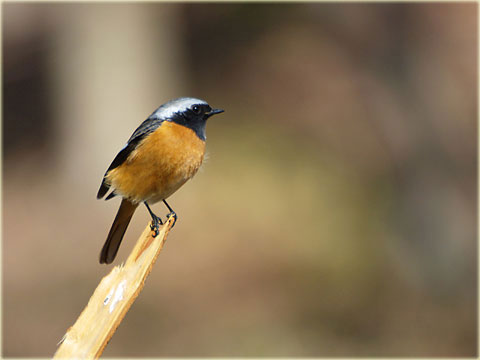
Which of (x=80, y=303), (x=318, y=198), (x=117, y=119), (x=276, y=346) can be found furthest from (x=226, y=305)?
(x=117, y=119)

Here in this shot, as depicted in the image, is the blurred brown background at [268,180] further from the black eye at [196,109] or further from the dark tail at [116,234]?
the black eye at [196,109]

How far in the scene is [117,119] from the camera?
12.8 m

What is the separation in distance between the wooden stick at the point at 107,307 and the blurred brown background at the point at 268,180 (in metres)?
6.24

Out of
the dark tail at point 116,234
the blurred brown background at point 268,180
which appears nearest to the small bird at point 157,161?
the dark tail at point 116,234

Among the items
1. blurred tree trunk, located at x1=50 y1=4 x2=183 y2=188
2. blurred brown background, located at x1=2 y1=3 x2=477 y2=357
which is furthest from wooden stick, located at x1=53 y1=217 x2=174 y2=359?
blurred tree trunk, located at x1=50 y1=4 x2=183 y2=188

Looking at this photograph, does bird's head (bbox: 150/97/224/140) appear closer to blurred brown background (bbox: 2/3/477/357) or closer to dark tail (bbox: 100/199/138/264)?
dark tail (bbox: 100/199/138/264)

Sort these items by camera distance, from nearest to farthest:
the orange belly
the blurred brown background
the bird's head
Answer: the orange belly → the bird's head → the blurred brown background

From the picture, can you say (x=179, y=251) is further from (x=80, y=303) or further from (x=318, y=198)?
(x=318, y=198)

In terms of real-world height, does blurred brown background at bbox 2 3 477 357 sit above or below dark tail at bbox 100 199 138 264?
below

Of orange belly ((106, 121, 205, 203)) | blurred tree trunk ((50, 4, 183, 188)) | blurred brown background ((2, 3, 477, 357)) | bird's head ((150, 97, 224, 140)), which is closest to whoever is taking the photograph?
orange belly ((106, 121, 205, 203))

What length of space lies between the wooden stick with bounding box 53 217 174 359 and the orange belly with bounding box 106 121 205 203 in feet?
2.32

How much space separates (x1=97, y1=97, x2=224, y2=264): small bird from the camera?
3.71 meters

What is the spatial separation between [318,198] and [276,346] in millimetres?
4229

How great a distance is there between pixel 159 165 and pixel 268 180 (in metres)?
9.59
